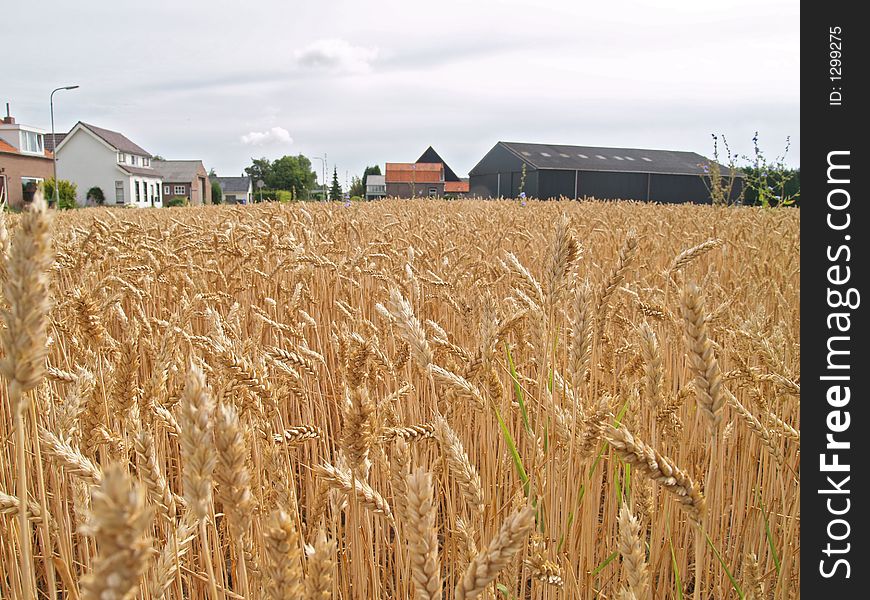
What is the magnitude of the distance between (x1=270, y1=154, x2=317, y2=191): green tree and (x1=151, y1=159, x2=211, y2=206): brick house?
52.3 feet

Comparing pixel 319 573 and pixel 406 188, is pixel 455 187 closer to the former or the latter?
pixel 406 188

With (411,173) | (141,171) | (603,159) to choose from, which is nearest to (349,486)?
(603,159)

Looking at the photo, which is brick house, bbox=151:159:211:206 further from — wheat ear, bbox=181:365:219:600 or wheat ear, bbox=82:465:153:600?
wheat ear, bbox=82:465:153:600

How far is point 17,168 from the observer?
43.4m

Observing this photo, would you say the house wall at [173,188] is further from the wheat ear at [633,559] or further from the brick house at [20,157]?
the wheat ear at [633,559]

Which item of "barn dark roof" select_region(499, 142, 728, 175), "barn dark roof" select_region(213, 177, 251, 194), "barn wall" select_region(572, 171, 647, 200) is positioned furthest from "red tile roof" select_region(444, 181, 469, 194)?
"barn dark roof" select_region(213, 177, 251, 194)

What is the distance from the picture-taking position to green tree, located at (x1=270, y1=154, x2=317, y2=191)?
88.4 meters

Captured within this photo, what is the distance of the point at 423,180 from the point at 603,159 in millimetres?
22396

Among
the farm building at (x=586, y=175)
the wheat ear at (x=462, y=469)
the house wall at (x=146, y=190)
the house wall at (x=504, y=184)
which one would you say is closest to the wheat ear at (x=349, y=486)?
the wheat ear at (x=462, y=469)

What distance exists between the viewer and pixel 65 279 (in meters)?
4.41

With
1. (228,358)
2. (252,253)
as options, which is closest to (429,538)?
(228,358)

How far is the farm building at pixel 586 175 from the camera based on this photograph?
3903cm

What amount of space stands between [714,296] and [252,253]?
2.53m
